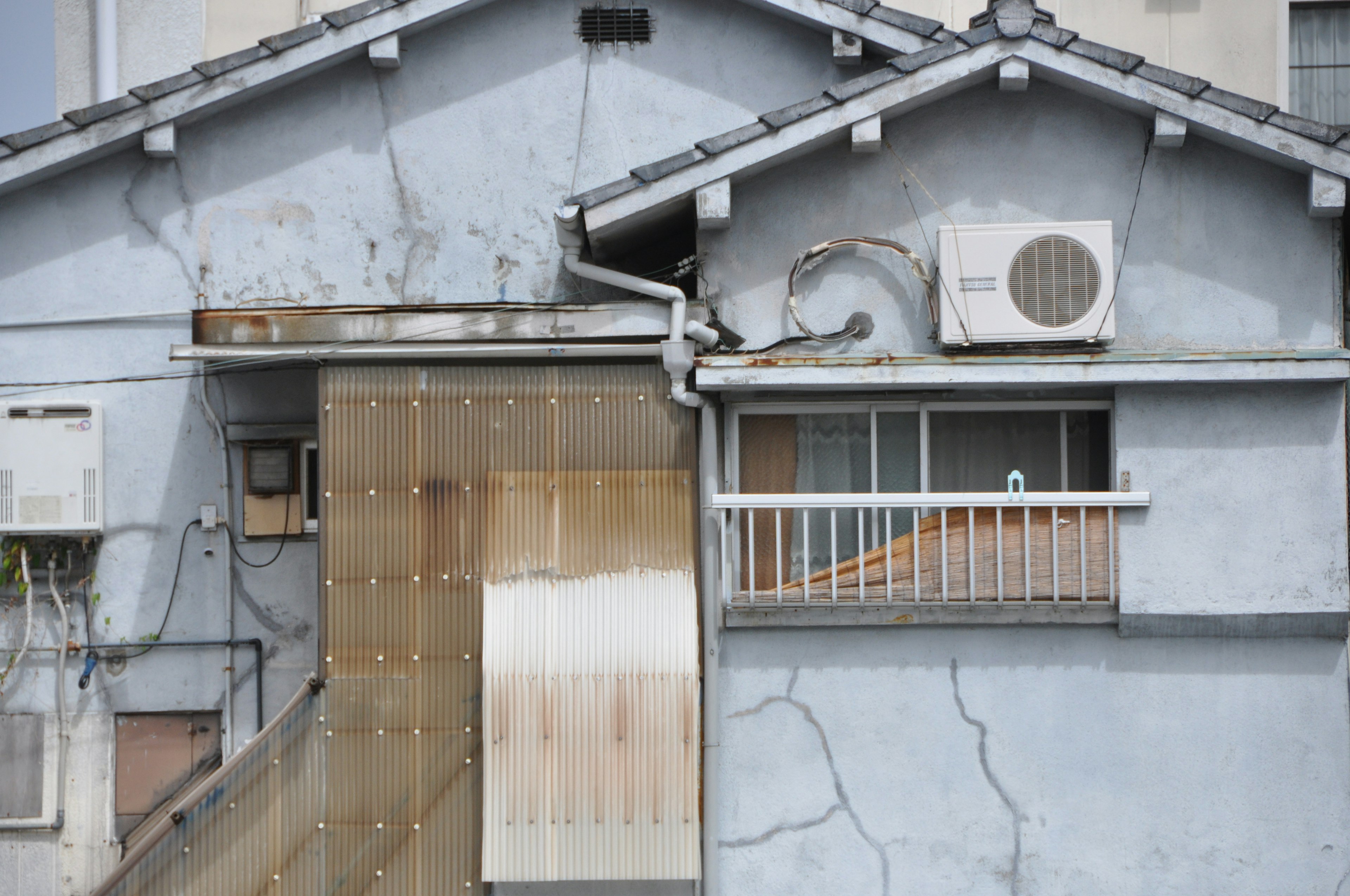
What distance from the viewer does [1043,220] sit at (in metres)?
6.11

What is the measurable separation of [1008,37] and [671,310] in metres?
2.61

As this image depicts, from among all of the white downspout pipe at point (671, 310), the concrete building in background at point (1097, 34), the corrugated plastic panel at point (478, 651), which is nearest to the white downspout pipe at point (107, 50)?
the concrete building in background at point (1097, 34)

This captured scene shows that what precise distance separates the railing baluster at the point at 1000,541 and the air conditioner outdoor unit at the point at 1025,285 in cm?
109

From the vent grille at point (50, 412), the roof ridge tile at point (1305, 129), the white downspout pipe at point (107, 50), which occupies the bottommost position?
the vent grille at point (50, 412)

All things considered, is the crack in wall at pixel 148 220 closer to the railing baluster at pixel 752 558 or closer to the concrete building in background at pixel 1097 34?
the concrete building in background at pixel 1097 34

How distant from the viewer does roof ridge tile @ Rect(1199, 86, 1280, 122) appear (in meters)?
5.61

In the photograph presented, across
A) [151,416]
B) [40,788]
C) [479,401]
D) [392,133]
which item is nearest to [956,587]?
[479,401]

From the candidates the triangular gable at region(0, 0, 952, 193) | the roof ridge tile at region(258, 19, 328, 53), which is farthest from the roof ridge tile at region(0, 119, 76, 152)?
the roof ridge tile at region(258, 19, 328, 53)

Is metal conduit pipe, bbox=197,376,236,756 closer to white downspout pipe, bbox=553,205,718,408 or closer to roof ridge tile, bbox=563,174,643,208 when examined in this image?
white downspout pipe, bbox=553,205,718,408

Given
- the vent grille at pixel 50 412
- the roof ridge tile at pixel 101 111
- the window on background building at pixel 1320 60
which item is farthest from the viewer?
the window on background building at pixel 1320 60

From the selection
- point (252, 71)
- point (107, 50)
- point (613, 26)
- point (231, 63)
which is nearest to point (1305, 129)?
point (613, 26)

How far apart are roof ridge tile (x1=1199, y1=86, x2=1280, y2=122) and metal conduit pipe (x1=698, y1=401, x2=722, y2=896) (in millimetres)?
3509

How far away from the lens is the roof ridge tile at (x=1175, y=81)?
18.5 feet

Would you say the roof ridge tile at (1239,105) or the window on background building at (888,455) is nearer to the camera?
the roof ridge tile at (1239,105)
